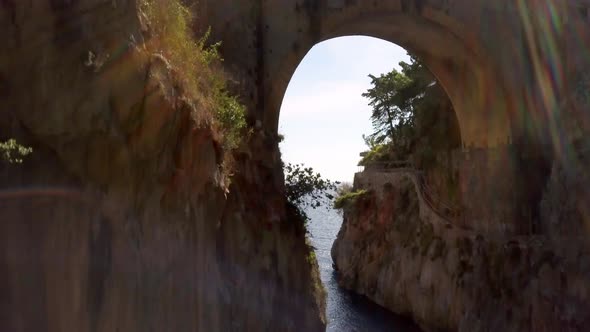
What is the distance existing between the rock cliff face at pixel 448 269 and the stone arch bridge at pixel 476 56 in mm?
1728

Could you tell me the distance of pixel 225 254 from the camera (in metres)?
7.95

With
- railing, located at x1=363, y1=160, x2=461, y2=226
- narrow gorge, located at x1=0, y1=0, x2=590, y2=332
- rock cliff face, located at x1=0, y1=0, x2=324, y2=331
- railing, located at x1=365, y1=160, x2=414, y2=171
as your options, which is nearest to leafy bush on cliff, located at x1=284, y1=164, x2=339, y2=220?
narrow gorge, located at x1=0, y1=0, x2=590, y2=332

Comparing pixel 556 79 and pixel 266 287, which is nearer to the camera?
pixel 266 287

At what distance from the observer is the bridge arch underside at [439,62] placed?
A: 12.6 metres

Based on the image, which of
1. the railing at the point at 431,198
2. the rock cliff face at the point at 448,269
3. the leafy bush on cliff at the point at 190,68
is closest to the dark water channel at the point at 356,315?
the rock cliff face at the point at 448,269

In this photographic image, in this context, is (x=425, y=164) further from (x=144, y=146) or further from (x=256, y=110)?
(x=144, y=146)

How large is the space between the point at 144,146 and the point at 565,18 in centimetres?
1383

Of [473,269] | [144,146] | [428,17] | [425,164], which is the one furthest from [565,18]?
[144,146]

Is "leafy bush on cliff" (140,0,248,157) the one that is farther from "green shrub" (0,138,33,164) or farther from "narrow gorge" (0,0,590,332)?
"green shrub" (0,138,33,164)

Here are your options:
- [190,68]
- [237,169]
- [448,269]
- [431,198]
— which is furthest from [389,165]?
[190,68]

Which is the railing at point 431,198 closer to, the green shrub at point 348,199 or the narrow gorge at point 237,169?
the narrow gorge at point 237,169

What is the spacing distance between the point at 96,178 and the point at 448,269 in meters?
17.6

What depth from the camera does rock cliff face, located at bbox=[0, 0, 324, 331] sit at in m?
4.02

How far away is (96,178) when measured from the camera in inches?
180
